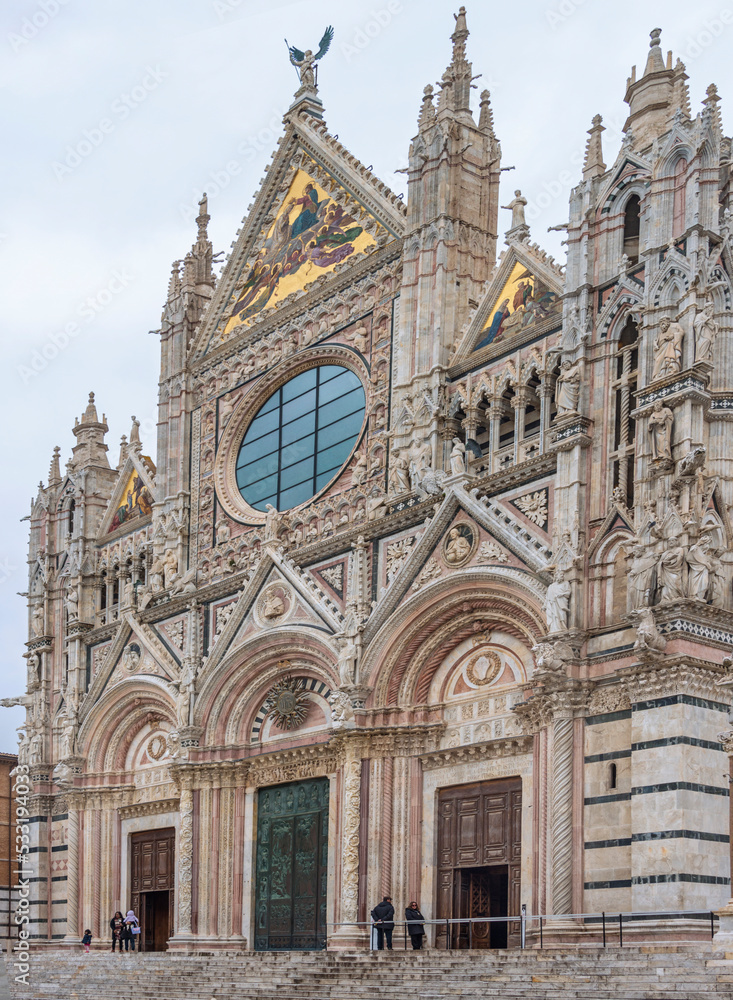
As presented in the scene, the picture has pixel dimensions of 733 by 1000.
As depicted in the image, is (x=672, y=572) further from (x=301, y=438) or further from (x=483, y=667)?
(x=301, y=438)

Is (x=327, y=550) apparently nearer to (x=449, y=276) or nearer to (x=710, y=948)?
(x=449, y=276)

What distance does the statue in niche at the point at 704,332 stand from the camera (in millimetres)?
20766

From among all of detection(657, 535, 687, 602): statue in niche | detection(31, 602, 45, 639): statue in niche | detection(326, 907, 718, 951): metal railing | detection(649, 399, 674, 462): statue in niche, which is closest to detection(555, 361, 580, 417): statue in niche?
detection(649, 399, 674, 462): statue in niche

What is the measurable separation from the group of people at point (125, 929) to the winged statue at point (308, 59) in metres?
18.5

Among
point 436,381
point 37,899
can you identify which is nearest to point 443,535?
point 436,381

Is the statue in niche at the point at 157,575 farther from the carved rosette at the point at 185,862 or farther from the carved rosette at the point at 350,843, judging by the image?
the carved rosette at the point at 350,843

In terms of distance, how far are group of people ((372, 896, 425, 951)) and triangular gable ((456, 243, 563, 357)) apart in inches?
382

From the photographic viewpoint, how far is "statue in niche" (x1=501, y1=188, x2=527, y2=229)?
84.8 feet

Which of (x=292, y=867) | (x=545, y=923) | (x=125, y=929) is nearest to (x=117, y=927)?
(x=125, y=929)

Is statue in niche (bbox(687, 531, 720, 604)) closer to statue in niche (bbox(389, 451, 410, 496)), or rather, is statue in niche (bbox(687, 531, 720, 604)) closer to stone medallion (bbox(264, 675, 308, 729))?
statue in niche (bbox(389, 451, 410, 496))

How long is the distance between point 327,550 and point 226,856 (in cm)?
631

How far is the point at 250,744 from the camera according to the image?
27703 mm

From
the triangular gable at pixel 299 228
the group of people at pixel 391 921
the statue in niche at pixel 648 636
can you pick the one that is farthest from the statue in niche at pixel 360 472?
the statue in niche at pixel 648 636

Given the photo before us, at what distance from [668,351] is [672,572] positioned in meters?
3.46
